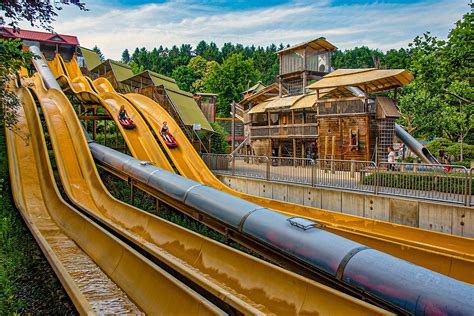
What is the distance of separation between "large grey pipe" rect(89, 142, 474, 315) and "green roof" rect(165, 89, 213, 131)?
11.7 metres

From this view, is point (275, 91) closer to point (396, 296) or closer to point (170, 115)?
point (170, 115)

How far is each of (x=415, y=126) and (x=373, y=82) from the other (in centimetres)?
1932

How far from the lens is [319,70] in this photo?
98.3 feet

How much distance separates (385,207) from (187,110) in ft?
46.9

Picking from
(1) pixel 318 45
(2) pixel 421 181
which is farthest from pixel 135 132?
(1) pixel 318 45

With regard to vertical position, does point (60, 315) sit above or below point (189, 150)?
below

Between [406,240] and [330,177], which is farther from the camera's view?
[330,177]

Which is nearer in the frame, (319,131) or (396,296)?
(396,296)

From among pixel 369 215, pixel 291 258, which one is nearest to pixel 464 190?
pixel 369 215

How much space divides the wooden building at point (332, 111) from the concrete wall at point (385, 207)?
7.15 metres

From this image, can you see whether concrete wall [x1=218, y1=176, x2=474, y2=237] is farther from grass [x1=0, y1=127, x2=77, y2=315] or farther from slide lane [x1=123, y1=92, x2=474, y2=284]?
grass [x1=0, y1=127, x2=77, y2=315]

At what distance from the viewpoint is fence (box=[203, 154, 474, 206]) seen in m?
10.9

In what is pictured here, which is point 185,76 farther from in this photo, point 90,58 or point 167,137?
point 167,137

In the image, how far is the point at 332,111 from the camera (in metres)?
21.8
